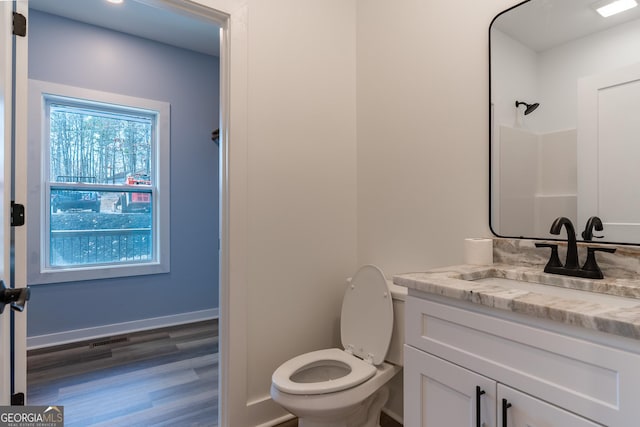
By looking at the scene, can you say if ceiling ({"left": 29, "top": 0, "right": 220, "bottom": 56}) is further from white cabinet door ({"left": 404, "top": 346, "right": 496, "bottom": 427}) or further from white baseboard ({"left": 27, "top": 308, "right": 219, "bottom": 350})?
white baseboard ({"left": 27, "top": 308, "right": 219, "bottom": 350})

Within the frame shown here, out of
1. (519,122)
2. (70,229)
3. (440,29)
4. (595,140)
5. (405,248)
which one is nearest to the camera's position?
(595,140)

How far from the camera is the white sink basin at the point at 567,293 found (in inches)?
35.1

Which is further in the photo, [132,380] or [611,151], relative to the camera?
[132,380]

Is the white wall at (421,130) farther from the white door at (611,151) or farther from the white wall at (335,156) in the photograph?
the white door at (611,151)

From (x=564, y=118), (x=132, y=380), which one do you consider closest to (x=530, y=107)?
(x=564, y=118)

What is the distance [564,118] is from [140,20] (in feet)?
10.3

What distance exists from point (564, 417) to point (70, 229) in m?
3.50

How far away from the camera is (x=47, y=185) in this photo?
2.73 m

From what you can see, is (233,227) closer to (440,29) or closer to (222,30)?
(222,30)

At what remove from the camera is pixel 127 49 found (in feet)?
9.83

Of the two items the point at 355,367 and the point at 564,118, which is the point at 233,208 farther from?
the point at 564,118

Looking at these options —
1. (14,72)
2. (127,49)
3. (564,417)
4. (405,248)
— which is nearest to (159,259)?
(127,49)

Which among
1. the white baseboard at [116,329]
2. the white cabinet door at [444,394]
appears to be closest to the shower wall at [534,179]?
the white cabinet door at [444,394]

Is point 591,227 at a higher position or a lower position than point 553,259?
higher
